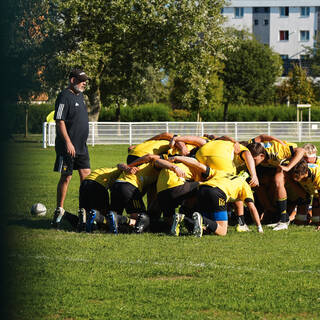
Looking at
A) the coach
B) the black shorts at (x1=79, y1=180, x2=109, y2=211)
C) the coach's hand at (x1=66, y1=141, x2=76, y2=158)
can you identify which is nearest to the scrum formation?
the black shorts at (x1=79, y1=180, x2=109, y2=211)

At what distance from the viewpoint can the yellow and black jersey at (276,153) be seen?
30.1 ft

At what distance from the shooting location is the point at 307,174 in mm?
9016

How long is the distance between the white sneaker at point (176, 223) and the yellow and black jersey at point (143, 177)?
2.90 ft

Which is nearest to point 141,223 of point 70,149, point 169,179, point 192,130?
point 169,179

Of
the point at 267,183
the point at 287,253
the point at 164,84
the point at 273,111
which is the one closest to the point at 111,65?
the point at 273,111

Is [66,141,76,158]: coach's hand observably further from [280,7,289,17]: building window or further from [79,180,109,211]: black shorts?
[280,7,289,17]: building window

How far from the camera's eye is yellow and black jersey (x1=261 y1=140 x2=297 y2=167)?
30.1ft

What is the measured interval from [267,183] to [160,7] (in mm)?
28661

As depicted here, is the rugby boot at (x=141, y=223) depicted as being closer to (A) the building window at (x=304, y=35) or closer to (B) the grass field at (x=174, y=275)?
(B) the grass field at (x=174, y=275)

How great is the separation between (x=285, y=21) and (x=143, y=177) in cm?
8407

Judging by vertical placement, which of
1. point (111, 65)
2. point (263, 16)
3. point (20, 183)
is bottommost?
point (20, 183)

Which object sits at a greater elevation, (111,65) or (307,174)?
(111,65)

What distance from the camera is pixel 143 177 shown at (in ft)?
28.3

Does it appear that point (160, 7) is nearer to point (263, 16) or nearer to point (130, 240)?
point (130, 240)
